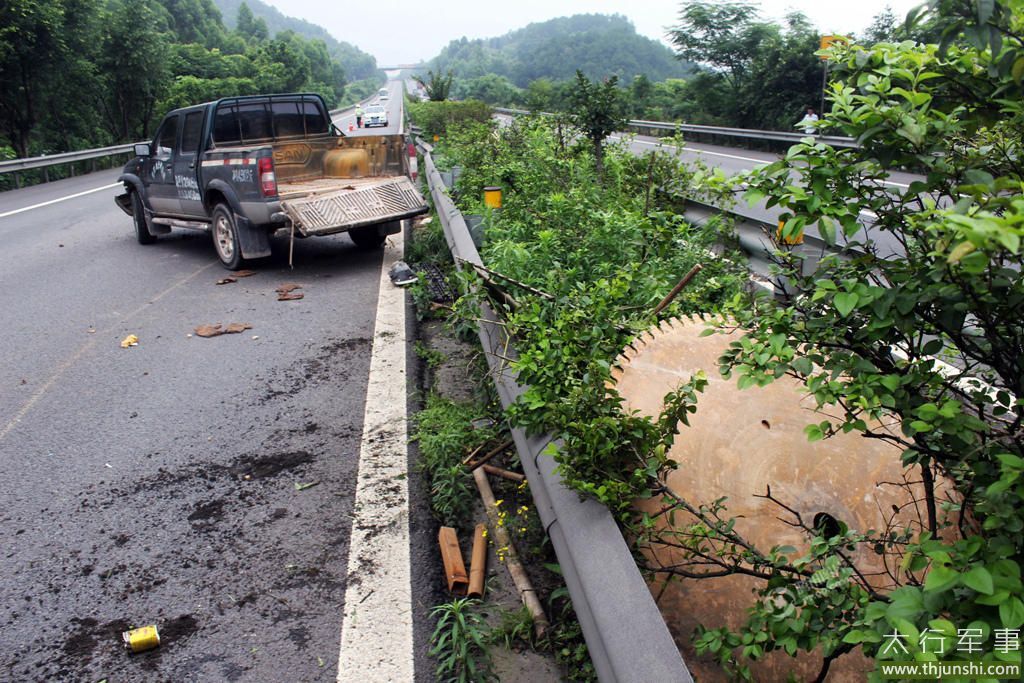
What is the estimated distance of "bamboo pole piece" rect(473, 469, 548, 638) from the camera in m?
3.00

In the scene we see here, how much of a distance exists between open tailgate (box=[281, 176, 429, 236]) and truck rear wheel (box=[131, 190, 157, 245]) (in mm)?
3520

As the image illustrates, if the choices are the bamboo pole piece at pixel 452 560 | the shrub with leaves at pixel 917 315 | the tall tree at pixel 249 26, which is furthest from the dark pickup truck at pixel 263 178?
the tall tree at pixel 249 26

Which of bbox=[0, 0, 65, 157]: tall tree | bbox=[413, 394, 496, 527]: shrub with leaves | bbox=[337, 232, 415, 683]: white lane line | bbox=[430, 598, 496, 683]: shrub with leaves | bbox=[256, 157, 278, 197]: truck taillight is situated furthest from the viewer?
bbox=[0, 0, 65, 157]: tall tree

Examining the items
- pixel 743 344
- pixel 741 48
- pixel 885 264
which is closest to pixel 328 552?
pixel 743 344

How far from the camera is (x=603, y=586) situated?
2.19m

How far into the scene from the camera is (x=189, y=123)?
32.9 ft

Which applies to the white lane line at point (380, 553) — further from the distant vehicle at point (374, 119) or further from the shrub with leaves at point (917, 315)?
the distant vehicle at point (374, 119)

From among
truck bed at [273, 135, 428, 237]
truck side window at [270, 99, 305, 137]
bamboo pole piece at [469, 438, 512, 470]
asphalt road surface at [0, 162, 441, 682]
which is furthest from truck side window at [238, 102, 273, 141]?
bamboo pole piece at [469, 438, 512, 470]

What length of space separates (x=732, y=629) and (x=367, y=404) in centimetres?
329

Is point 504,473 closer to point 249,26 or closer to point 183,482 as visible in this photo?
point 183,482

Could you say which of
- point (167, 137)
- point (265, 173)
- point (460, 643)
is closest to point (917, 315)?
point (460, 643)

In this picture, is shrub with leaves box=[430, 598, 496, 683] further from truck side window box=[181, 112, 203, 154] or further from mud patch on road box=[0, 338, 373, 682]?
truck side window box=[181, 112, 203, 154]

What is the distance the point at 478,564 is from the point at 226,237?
Answer: 24.7ft

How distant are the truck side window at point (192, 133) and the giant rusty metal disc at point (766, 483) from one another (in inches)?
326
